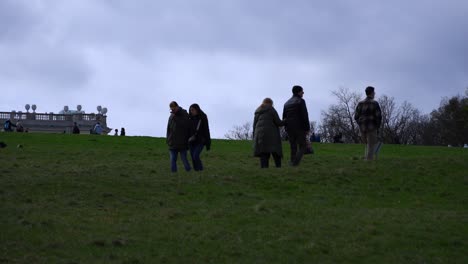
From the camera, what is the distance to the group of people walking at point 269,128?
2052 cm

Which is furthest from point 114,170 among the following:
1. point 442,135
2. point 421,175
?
point 442,135

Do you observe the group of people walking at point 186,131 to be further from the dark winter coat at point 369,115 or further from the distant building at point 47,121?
the distant building at point 47,121

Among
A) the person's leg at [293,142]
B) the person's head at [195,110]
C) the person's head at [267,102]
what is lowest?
the person's leg at [293,142]

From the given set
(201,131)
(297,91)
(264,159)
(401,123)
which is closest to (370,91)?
(297,91)

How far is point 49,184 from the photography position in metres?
17.0

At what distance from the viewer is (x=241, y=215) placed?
14.2 meters

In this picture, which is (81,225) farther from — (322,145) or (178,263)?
(322,145)

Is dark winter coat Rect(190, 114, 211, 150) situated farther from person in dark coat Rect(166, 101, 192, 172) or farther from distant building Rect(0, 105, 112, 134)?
distant building Rect(0, 105, 112, 134)

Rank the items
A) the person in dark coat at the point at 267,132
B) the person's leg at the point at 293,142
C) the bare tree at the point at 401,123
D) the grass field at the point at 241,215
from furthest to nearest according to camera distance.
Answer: the bare tree at the point at 401,123, the person's leg at the point at 293,142, the person in dark coat at the point at 267,132, the grass field at the point at 241,215

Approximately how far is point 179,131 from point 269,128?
2380 millimetres

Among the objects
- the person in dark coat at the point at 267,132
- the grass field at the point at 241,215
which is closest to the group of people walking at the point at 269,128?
the person in dark coat at the point at 267,132

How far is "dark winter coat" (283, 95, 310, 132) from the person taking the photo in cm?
2048

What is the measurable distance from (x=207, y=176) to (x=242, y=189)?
1734 millimetres

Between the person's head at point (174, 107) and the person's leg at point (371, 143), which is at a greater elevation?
the person's head at point (174, 107)
